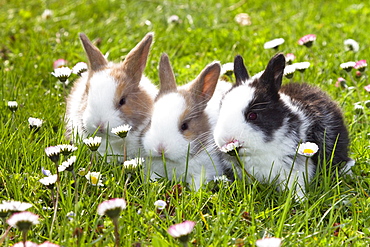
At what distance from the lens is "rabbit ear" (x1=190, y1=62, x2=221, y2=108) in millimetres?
4344

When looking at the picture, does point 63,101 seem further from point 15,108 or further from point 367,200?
point 367,200

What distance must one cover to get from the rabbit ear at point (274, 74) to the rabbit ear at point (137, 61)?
114 cm

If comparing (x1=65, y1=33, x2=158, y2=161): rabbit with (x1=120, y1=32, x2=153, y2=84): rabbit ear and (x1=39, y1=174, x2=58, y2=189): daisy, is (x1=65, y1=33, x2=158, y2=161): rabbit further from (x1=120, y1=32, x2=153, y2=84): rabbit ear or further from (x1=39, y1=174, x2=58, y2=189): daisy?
(x1=39, y1=174, x2=58, y2=189): daisy

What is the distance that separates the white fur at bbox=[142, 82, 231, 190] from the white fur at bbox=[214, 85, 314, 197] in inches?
10.4

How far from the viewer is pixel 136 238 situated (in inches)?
126

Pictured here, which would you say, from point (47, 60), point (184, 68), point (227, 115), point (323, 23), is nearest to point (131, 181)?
point (227, 115)

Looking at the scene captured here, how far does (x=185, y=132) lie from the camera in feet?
13.4

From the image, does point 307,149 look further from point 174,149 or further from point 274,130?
point 174,149

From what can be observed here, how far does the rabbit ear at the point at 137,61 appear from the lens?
15.0ft

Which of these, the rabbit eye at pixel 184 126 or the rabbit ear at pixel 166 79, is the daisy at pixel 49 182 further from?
the rabbit ear at pixel 166 79

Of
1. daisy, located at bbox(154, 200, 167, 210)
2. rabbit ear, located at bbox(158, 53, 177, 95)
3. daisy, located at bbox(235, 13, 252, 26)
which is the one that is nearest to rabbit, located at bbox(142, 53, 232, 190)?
rabbit ear, located at bbox(158, 53, 177, 95)

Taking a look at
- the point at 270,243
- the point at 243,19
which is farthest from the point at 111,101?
the point at 243,19

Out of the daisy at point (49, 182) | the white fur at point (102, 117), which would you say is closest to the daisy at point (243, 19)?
the white fur at point (102, 117)

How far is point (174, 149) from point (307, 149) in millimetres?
913
